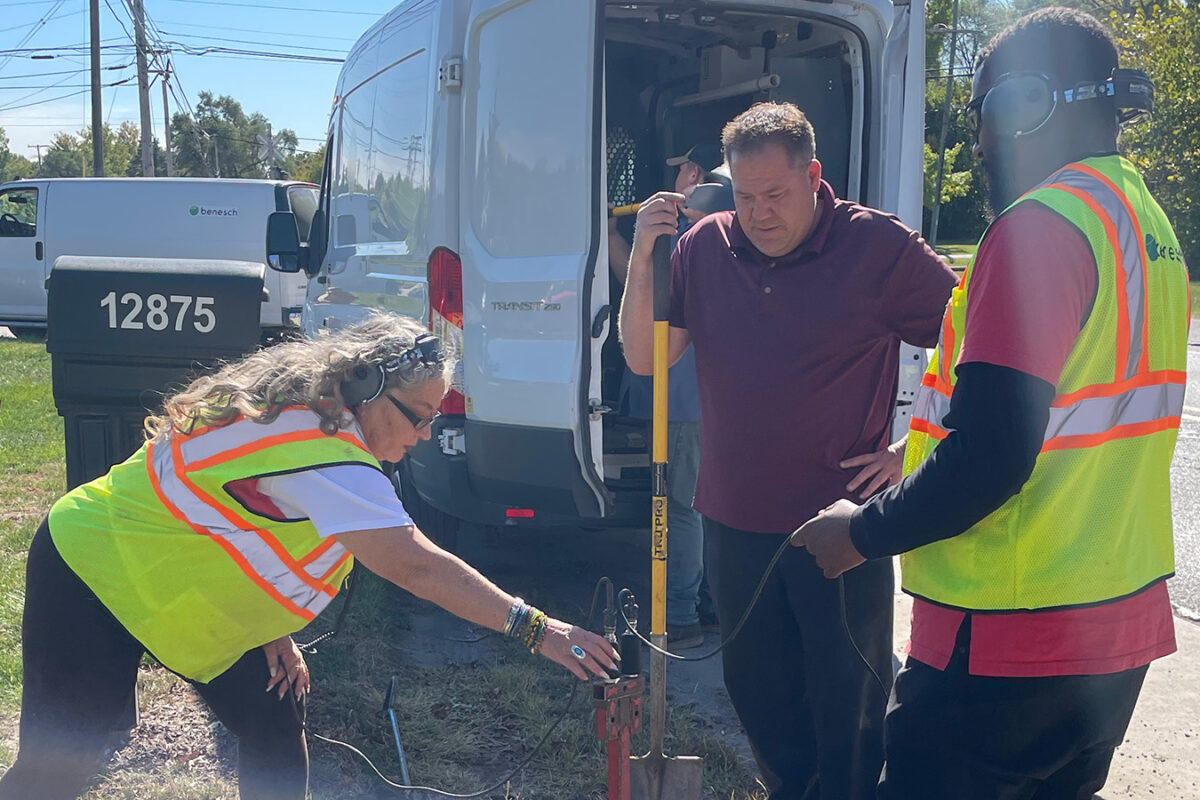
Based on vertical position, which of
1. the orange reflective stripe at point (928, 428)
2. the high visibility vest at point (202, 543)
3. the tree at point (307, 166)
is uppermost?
the tree at point (307, 166)

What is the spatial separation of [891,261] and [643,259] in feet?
2.16

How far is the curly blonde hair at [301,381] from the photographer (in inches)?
87.0

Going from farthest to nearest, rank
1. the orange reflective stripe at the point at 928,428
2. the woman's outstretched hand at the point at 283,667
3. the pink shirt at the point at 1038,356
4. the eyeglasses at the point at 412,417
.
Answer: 1. the woman's outstretched hand at the point at 283,667
2. the eyeglasses at the point at 412,417
3. the orange reflective stripe at the point at 928,428
4. the pink shirt at the point at 1038,356

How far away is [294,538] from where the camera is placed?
2264mm

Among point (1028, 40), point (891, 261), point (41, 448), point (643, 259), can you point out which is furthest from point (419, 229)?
point (41, 448)

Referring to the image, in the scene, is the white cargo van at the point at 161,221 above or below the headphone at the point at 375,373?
above

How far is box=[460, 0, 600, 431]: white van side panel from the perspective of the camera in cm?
371

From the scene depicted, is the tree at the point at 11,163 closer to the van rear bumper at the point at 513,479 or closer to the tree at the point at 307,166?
the tree at the point at 307,166

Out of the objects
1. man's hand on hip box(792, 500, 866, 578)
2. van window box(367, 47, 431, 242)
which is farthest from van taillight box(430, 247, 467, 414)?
man's hand on hip box(792, 500, 866, 578)

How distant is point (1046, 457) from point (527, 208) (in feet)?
8.01

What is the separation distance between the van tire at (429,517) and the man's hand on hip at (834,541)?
279 cm

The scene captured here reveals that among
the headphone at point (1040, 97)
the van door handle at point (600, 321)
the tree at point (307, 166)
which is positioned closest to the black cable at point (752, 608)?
the headphone at point (1040, 97)

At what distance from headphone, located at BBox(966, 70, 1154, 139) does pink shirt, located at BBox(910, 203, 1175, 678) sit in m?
0.21

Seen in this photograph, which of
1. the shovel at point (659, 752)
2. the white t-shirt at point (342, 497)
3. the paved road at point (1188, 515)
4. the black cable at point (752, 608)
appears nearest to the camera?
the white t-shirt at point (342, 497)
